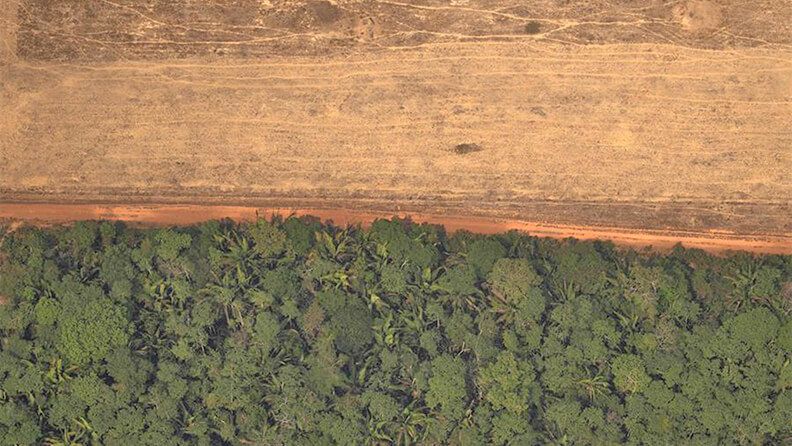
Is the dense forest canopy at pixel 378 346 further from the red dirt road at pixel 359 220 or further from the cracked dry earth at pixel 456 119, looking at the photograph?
the cracked dry earth at pixel 456 119

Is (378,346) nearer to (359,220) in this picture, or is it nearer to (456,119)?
(359,220)

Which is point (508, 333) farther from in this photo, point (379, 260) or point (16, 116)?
point (16, 116)

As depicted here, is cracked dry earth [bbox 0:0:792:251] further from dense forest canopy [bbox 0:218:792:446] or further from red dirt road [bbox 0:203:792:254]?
dense forest canopy [bbox 0:218:792:446]

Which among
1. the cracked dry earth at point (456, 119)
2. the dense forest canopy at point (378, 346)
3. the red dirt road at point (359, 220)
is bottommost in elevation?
the dense forest canopy at point (378, 346)

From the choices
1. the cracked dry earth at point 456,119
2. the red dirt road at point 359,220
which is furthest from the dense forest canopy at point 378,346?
the cracked dry earth at point 456,119

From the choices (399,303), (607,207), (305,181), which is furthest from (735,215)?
(305,181)

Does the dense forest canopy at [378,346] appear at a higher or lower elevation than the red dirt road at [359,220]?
lower
